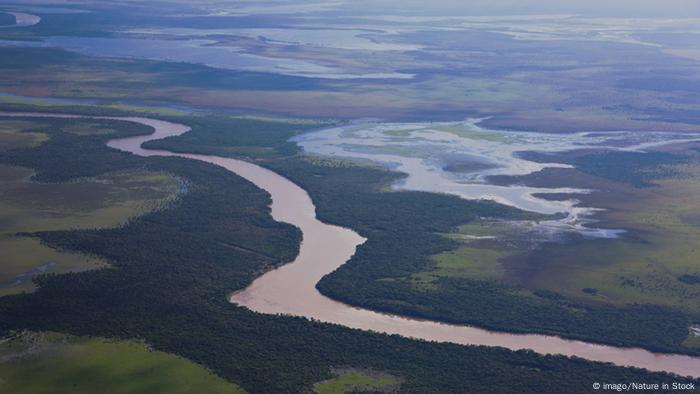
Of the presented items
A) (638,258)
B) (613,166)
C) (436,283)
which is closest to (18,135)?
(436,283)

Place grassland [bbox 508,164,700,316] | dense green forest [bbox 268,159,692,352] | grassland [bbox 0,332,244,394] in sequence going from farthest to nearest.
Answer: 1. grassland [bbox 508,164,700,316]
2. dense green forest [bbox 268,159,692,352]
3. grassland [bbox 0,332,244,394]

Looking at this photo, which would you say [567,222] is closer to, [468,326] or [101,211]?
[468,326]

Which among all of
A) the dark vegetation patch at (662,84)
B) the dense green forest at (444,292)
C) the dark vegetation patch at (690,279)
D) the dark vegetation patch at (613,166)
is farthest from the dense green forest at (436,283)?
the dark vegetation patch at (662,84)

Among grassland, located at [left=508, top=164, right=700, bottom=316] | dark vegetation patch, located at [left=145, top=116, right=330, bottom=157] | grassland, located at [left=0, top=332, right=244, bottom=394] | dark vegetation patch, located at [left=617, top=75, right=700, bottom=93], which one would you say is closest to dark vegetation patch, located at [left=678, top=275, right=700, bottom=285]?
grassland, located at [left=508, top=164, right=700, bottom=316]

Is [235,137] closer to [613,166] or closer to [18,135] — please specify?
[18,135]

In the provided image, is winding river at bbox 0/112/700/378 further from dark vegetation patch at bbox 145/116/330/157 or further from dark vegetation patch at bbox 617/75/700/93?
dark vegetation patch at bbox 617/75/700/93

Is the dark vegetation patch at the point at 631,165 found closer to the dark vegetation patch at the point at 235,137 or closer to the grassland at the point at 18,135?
the dark vegetation patch at the point at 235,137
